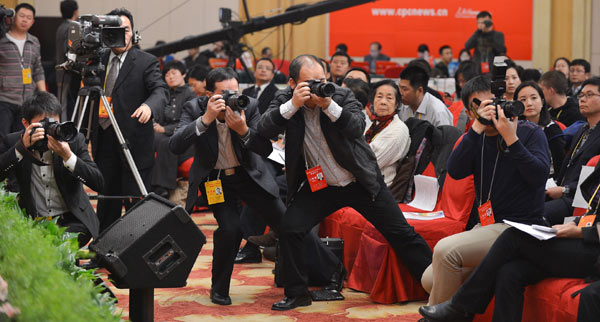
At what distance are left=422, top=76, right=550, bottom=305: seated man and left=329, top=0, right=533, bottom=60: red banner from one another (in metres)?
10.5

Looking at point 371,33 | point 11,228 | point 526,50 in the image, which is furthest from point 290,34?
point 11,228

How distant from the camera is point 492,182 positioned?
144 inches

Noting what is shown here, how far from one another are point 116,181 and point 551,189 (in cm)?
249

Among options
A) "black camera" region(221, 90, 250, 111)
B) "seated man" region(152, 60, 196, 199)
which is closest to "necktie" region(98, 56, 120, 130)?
"black camera" region(221, 90, 250, 111)

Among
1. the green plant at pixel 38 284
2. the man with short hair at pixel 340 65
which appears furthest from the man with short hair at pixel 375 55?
the green plant at pixel 38 284

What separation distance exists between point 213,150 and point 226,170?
6.5 inches

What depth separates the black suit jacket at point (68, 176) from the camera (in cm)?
417

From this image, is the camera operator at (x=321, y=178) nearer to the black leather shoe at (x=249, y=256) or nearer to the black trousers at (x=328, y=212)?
the black trousers at (x=328, y=212)

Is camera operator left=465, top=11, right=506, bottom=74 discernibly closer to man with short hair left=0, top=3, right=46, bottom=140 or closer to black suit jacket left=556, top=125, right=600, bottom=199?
man with short hair left=0, top=3, right=46, bottom=140

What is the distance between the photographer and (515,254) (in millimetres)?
3295

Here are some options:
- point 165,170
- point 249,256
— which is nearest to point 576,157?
point 249,256

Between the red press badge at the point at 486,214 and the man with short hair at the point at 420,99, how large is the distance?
185cm

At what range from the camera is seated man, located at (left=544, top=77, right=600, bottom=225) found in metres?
4.05

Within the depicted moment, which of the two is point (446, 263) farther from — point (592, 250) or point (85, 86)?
point (85, 86)
